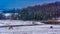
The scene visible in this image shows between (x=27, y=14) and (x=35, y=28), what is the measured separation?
0.62 feet

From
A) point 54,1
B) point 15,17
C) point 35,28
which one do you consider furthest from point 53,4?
point 15,17

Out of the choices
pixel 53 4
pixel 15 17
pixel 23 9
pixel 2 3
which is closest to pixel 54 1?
pixel 53 4

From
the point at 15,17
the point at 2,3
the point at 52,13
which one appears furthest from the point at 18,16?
the point at 52,13

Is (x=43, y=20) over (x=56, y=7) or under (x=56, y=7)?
under

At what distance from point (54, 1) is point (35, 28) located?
386mm

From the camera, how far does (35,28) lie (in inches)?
71.2

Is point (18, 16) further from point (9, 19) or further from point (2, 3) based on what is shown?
point (2, 3)

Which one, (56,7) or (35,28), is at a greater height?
(56,7)

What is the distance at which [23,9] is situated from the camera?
1815 millimetres

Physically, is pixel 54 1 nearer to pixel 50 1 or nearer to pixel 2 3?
pixel 50 1

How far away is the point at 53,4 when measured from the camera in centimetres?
182

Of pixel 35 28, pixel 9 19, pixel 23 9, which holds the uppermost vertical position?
pixel 23 9

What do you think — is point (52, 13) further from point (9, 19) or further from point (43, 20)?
point (9, 19)

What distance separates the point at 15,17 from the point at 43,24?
34 cm
